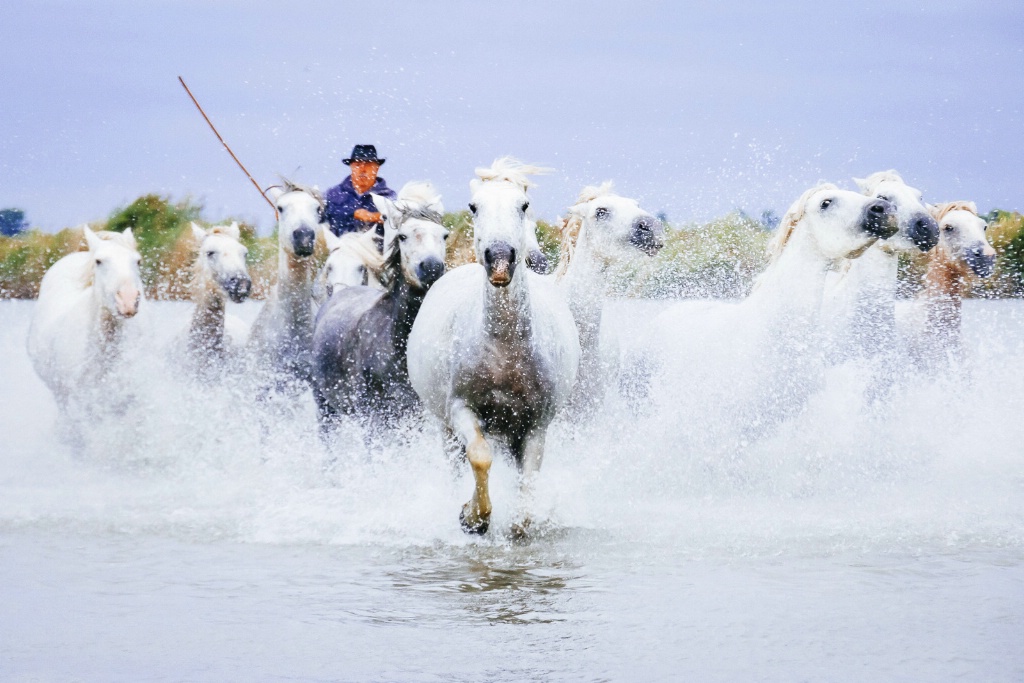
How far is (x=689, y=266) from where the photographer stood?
9055mm

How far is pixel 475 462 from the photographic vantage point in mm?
5613

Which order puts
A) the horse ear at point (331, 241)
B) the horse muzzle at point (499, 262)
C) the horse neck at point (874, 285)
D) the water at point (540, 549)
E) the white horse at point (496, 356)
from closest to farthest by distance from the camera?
1. the water at point (540, 549)
2. the horse muzzle at point (499, 262)
3. the white horse at point (496, 356)
4. the horse neck at point (874, 285)
5. the horse ear at point (331, 241)

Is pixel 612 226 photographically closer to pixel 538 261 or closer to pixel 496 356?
pixel 538 261

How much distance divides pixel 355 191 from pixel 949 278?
3791 millimetres

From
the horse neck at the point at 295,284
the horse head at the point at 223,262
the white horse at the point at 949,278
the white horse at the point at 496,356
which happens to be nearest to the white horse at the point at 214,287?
the horse head at the point at 223,262

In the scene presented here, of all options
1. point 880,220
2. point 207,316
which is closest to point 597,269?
point 880,220

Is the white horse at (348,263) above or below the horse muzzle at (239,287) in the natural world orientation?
above

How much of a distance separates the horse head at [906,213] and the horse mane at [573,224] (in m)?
1.44

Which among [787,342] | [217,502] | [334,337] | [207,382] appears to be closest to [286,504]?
[217,502]

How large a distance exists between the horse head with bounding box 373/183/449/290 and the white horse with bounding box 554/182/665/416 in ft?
2.53

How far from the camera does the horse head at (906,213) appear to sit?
702 cm

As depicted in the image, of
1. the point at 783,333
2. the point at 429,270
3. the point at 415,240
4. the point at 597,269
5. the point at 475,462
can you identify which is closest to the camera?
the point at 475,462

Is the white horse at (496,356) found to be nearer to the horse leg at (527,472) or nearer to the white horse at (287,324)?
the horse leg at (527,472)

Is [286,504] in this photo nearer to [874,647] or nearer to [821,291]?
[821,291]
